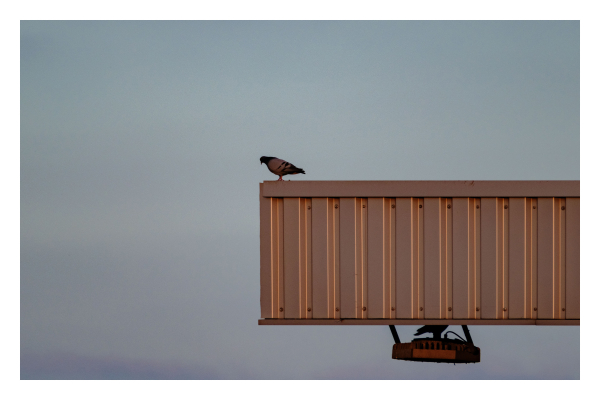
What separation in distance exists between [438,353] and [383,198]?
8.99ft

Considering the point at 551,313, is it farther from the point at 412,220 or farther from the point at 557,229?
the point at 412,220

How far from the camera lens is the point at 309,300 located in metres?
9.92

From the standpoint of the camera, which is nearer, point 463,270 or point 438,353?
point 463,270

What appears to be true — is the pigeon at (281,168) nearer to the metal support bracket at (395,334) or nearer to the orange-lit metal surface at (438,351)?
the metal support bracket at (395,334)

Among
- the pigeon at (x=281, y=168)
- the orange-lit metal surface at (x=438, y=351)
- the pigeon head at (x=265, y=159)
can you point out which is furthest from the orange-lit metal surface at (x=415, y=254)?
the pigeon head at (x=265, y=159)

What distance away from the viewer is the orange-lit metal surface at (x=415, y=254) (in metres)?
9.89

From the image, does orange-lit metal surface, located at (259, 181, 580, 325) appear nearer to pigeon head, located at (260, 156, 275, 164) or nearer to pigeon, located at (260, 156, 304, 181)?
pigeon, located at (260, 156, 304, 181)

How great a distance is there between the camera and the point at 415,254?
9938mm

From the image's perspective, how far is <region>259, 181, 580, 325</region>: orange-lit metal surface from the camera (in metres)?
9.89

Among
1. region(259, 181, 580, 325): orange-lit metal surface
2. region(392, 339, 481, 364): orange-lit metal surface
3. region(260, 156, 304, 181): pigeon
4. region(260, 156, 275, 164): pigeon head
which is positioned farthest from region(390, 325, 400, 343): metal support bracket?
region(260, 156, 275, 164): pigeon head

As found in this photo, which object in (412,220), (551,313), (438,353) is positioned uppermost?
(412,220)

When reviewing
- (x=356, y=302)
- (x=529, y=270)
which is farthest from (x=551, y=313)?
(x=356, y=302)

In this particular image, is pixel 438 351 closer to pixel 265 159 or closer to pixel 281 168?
pixel 281 168

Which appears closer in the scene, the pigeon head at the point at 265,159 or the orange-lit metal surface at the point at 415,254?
the orange-lit metal surface at the point at 415,254
